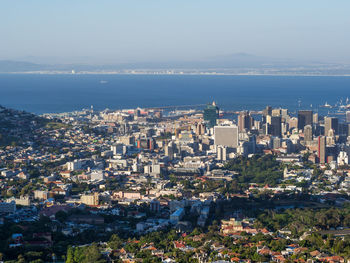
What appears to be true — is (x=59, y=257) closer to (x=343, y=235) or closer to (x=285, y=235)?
(x=285, y=235)

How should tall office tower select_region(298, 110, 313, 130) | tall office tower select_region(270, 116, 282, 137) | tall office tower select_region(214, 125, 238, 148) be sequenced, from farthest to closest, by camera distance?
1. tall office tower select_region(298, 110, 313, 130)
2. tall office tower select_region(270, 116, 282, 137)
3. tall office tower select_region(214, 125, 238, 148)

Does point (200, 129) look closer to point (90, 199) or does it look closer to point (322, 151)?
point (322, 151)

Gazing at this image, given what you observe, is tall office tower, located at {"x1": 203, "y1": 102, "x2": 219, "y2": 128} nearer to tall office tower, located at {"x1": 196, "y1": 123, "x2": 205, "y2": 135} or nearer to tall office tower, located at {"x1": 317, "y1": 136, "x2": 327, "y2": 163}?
tall office tower, located at {"x1": 196, "y1": 123, "x2": 205, "y2": 135}

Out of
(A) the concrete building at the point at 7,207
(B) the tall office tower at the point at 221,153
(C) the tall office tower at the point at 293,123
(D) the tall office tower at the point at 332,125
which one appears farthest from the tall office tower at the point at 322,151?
(A) the concrete building at the point at 7,207

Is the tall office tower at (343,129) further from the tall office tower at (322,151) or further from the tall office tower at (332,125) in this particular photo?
the tall office tower at (322,151)

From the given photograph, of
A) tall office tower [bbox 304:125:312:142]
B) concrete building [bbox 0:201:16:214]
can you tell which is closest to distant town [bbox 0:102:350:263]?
concrete building [bbox 0:201:16:214]

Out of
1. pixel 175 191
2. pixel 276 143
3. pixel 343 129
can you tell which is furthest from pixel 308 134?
pixel 175 191
